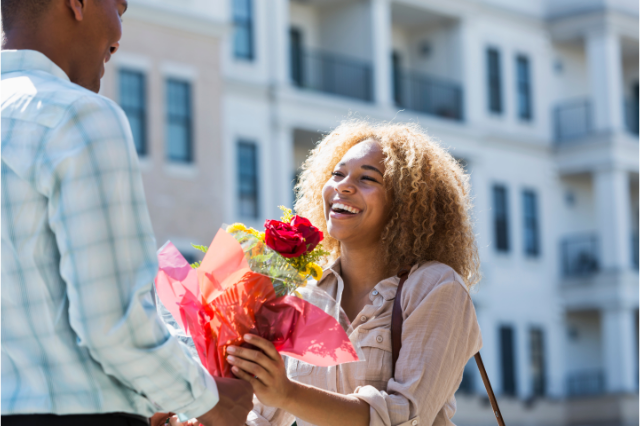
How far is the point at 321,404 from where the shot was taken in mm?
3178

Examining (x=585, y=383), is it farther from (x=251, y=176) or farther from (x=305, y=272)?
(x=305, y=272)

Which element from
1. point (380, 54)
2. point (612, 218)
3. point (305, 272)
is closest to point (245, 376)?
point (305, 272)

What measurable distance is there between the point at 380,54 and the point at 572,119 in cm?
731

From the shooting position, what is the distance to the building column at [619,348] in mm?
27016

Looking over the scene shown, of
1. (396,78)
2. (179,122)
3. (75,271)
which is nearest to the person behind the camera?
(75,271)

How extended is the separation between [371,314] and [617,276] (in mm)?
24590

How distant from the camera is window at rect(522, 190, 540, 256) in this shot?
27.8 metres

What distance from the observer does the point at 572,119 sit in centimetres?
2875

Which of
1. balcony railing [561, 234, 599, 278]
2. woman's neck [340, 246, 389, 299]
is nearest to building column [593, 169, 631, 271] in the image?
balcony railing [561, 234, 599, 278]

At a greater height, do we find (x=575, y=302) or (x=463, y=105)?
(x=463, y=105)

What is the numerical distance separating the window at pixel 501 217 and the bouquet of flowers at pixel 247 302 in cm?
2416

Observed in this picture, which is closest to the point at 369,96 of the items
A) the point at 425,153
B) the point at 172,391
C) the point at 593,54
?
the point at 593,54

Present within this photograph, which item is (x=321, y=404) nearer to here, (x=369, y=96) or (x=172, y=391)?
(x=172, y=391)

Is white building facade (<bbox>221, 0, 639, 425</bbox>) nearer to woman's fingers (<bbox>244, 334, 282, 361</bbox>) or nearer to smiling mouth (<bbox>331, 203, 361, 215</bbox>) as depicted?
smiling mouth (<bbox>331, 203, 361, 215</bbox>)
